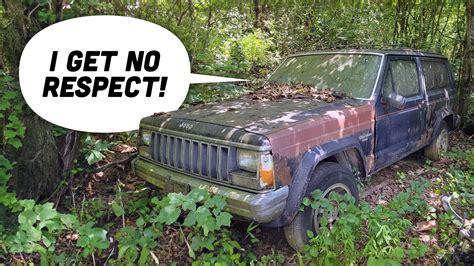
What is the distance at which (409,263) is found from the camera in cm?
313

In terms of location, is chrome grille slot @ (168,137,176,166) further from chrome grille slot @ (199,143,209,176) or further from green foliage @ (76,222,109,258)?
green foliage @ (76,222,109,258)

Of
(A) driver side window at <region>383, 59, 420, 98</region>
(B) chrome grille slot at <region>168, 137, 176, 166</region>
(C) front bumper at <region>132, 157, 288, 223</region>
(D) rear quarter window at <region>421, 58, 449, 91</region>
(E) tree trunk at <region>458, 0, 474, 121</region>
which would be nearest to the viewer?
(C) front bumper at <region>132, 157, 288, 223</region>

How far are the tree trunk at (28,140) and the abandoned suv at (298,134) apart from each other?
1101mm

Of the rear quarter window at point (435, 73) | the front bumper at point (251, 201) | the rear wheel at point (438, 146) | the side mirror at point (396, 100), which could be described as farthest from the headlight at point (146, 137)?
the rear wheel at point (438, 146)

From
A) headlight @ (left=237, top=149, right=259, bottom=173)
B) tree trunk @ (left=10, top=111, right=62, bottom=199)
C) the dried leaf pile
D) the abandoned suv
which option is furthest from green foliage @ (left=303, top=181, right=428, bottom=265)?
tree trunk @ (left=10, top=111, right=62, bottom=199)

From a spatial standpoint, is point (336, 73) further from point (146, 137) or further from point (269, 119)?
point (146, 137)

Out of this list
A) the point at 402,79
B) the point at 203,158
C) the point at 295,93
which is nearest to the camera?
the point at 203,158

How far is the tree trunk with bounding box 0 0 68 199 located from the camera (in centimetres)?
386

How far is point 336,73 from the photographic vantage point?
4559 millimetres

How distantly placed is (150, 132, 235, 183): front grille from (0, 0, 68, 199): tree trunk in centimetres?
131

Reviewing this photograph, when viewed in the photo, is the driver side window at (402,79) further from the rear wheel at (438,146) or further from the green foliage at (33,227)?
the green foliage at (33,227)

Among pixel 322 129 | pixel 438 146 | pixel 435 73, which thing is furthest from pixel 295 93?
pixel 438 146

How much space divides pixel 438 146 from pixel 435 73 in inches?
42.7

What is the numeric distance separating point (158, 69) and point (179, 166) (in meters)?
1.82
